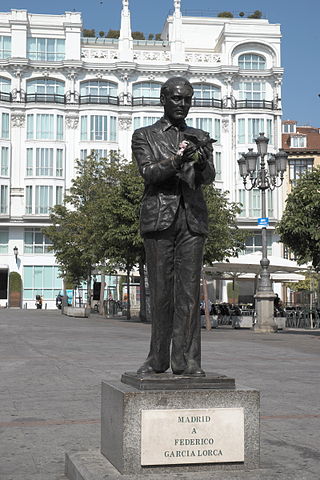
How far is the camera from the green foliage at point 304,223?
23.0 metres

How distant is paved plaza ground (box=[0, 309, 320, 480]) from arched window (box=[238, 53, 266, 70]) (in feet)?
157

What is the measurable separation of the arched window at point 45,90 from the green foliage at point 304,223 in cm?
3949

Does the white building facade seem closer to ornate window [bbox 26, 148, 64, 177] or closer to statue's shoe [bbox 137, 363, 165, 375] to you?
ornate window [bbox 26, 148, 64, 177]

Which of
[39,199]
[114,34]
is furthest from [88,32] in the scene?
[39,199]

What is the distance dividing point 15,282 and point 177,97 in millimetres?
54439

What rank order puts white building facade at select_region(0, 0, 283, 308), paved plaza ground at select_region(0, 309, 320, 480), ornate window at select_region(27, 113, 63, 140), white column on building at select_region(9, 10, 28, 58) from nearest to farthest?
paved plaza ground at select_region(0, 309, 320, 480) → white building facade at select_region(0, 0, 283, 308) → ornate window at select_region(27, 113, 63, 140) → white column on building at select_region(9, 10, 28, 58)

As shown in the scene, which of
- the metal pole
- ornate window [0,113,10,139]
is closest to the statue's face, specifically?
the metal pole

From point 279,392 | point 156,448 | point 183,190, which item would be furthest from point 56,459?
point 279,392

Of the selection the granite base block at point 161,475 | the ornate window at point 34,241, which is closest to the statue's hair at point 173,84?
the granite base block at point 161,475

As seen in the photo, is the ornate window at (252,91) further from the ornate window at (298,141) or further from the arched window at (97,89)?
the arched window at (97,89)

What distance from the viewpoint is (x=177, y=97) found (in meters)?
5.09

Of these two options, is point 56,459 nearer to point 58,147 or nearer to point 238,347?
point 238,347

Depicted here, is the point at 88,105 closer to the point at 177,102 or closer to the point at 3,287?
the point at 3,287

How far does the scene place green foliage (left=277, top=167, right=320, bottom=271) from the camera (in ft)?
75.6
